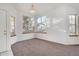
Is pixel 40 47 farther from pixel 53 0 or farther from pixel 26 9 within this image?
pixel 53 0

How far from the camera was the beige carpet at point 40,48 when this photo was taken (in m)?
2.14

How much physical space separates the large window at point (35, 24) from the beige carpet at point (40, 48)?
0.21m

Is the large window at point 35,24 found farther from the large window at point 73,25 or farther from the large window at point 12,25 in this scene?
the large window at point 73,25

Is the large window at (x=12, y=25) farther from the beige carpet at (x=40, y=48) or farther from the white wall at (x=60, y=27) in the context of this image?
the white wall at (x=60, y=27)

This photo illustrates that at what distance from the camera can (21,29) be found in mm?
2266

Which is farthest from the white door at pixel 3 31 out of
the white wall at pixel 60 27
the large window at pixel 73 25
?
the large window at pixel 73 25

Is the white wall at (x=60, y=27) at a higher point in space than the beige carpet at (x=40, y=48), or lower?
higher

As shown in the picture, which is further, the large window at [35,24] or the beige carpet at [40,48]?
the large window at [35,24]

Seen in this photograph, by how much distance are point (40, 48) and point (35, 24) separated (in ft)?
1.68

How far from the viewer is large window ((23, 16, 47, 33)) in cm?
226

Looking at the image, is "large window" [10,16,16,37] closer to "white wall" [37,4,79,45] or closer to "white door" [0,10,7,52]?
"white door" [0,10,7,52]

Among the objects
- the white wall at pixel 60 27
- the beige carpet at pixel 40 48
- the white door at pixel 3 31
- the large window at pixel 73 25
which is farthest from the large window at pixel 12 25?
the large window at pixel 73 25

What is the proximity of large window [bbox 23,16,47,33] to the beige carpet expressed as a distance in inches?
8.3

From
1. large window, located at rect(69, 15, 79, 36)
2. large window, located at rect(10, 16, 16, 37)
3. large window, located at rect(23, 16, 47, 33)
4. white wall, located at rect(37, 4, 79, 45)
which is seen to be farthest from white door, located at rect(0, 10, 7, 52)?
large window, located at rect(69, 15, 79, 36)
